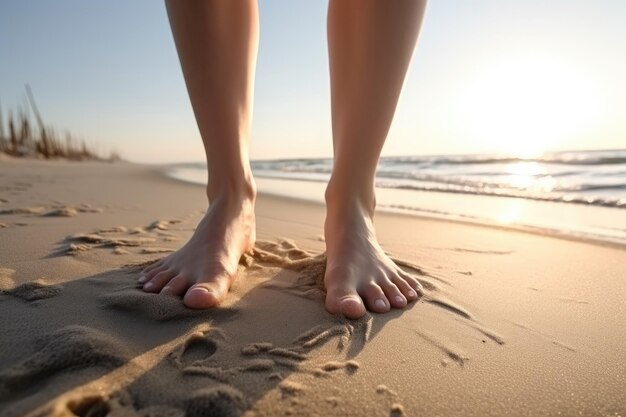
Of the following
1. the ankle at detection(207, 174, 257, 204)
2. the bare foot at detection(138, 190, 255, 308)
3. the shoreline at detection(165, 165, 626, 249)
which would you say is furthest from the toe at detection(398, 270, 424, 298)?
the shoreline at detection(165, 165, 626, 249)

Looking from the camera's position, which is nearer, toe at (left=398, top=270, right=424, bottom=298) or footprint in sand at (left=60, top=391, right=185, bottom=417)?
footprint in sand at (left=60, top=391, right=185, bottom=417)

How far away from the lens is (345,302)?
1.02 m

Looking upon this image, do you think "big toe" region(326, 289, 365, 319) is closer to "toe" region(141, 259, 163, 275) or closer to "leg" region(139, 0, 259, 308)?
"leg" region(139, 0, 259, 308)

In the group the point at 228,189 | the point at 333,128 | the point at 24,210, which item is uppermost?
the point at 333,128

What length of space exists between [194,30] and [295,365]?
1.00 meters

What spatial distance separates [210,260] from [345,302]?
0.39 meters

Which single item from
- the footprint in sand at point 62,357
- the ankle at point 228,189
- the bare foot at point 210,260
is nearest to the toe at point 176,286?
the bare foot at point 210,260

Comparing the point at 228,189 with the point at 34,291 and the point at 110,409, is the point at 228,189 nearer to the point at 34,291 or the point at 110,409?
the point at 34,291

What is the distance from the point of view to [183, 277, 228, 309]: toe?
38.4 inches

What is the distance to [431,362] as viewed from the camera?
83cm

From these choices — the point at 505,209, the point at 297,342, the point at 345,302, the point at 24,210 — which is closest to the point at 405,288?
the point at 345,302

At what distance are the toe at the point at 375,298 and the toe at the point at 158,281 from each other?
490 millimetres

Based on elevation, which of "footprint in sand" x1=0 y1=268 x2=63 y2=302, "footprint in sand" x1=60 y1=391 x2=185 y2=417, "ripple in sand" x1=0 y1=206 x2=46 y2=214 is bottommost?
"ripple in sand" x1=0 y1=206 x2=46 y2=214

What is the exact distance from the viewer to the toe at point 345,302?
997 millimetres
